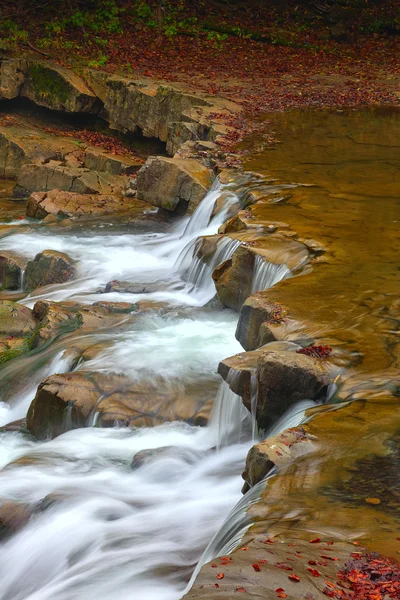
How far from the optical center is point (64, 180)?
16406 millimetres

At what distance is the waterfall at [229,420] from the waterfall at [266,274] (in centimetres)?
177

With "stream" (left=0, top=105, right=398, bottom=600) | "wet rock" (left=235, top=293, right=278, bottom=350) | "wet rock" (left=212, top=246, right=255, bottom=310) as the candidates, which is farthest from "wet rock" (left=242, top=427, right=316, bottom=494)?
"wet rock" (left=212, top=246, right=255, bottom=310)

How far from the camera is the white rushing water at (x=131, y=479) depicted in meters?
5.50

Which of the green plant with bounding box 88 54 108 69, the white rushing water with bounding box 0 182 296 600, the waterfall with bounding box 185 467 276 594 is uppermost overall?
the green plant with bounding box 88 54 108 69

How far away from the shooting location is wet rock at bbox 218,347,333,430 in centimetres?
602

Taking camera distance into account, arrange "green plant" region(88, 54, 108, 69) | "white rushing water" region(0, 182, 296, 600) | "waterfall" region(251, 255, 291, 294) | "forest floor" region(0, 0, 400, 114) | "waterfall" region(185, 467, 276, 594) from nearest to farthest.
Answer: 1. "waterfall" region(185, 467, 276, 594)
2. "white rushing water" region(0, 182, 296, 600)
3. "waterfall" region(251, 255, 291, 294)
4. "forest floor" region(0, 0, 400, 114)
5. "green plant" region(88, 54, 108, 69)

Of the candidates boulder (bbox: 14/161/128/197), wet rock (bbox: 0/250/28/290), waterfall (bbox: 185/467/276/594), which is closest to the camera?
waterfall (bbox: 185/467/276/594)

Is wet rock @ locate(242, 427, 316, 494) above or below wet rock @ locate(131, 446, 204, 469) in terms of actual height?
above

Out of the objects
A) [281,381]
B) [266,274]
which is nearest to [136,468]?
[281,381]

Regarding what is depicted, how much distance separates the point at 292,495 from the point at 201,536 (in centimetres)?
127

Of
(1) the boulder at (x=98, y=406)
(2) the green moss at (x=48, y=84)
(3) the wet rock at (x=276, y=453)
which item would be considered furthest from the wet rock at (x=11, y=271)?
(3) the wet rock at (x=276, y=453)

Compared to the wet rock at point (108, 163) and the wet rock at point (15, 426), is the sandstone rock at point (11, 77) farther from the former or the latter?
the wet rock at point (15, 426)

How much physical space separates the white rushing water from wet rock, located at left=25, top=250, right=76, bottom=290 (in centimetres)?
248

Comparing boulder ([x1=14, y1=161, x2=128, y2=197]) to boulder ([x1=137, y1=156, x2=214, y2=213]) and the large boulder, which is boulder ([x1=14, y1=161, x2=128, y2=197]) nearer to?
boulder ([x1=137, y1=156, x2=214, y2=213])
